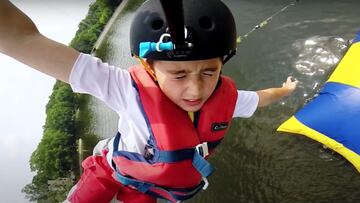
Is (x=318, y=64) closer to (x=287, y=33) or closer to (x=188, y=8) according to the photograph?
(x=287, y=33)

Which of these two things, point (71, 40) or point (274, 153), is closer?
point (274, 153)

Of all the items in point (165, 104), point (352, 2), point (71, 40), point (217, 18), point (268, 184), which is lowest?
point (268, 184)

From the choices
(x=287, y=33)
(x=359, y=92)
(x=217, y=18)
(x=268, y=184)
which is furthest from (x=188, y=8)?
(x=287, y=33)

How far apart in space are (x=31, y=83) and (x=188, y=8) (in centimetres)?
133

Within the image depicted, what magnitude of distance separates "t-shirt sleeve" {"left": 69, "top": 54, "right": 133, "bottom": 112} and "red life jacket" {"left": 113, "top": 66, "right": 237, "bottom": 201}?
3 cm

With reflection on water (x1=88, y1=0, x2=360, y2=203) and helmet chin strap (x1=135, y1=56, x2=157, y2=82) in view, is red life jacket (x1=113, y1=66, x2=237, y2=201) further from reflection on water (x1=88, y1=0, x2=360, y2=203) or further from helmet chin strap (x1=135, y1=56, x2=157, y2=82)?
reflection on water (x1=88, y1=0, x2=360, y2=203)

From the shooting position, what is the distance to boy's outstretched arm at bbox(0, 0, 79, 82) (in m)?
0.45

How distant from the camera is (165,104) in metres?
0.63

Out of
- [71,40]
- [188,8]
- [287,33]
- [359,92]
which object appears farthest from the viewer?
[71,40]

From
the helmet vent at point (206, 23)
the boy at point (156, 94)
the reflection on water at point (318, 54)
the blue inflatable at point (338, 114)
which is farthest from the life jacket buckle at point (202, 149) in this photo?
the reflection on water at point (318, 54)

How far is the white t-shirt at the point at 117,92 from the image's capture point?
53cm

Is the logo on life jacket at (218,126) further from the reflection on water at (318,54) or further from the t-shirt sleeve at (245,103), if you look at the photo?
the reflection on water at (318,54)

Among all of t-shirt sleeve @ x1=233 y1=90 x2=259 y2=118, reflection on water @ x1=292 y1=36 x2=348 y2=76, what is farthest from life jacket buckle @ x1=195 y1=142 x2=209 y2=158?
reflection on water @ x1=292 y1=36 x2=348 y2=76

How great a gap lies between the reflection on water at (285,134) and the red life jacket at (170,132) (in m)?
0.62
